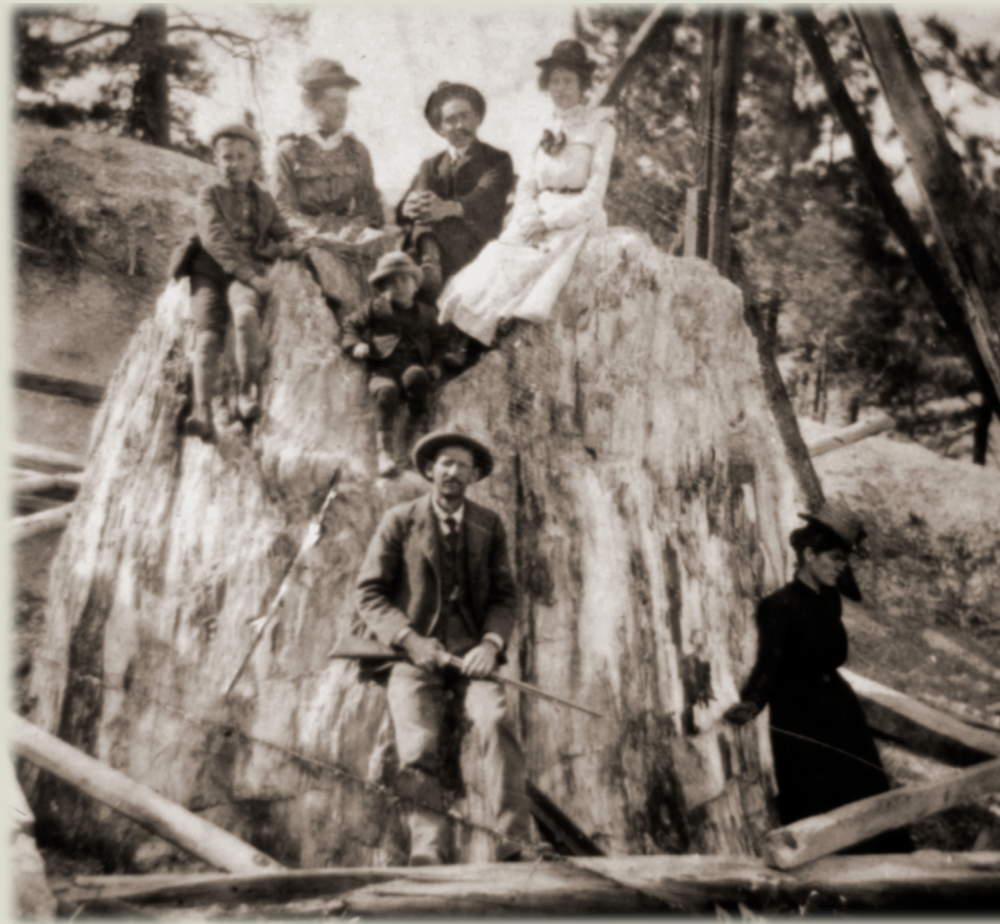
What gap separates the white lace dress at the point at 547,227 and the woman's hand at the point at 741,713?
1692 millimetres

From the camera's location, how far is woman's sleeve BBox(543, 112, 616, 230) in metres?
4.08

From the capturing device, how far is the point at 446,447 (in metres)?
3.22

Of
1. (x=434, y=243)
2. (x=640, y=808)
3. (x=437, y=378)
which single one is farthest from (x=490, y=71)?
(x=640, y=808)

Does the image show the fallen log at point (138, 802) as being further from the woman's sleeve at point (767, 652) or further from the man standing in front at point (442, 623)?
the woman's sleeve at point (767, 652)

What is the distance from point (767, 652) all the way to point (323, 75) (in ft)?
9.46

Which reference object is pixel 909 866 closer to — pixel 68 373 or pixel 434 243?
pixel 434 243

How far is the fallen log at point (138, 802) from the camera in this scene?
273cm

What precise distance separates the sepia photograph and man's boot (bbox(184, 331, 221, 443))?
0.02m

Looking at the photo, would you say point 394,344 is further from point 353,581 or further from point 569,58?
point 569,58

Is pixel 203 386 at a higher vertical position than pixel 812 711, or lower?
higher

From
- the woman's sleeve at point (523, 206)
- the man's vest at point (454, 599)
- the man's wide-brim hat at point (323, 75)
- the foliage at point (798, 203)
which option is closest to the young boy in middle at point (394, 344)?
the man's vest at point (454, 599)

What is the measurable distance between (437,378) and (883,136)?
2522 millimetres

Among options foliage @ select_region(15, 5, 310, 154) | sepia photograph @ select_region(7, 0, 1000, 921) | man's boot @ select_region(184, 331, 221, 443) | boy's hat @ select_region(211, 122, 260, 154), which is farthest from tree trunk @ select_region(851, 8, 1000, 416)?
man's boot @ select_region(184, 331, 221, 443)

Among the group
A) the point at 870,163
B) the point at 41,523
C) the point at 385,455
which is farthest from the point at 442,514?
the point at 870,163
